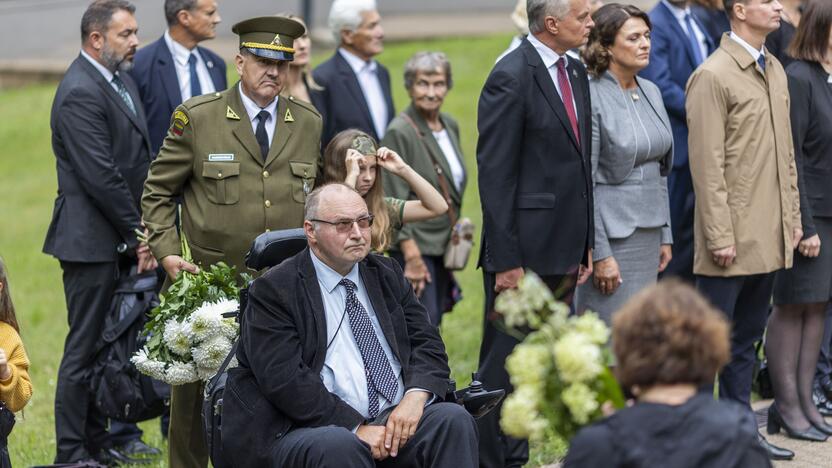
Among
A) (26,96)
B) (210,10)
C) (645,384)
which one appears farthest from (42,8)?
(645,384)

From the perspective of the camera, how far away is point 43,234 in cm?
1414

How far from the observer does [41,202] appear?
51.1 ft

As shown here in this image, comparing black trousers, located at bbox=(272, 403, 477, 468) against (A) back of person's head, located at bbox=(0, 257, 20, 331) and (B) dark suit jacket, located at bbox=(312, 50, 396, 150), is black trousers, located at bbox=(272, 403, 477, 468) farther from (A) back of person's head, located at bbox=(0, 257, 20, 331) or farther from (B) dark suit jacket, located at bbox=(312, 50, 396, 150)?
(B) dark suit jacket, located at bbox=(312, 50, 396, 150)

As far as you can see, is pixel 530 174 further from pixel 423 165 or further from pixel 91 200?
pixel 91 200

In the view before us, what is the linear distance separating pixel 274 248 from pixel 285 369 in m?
0.65

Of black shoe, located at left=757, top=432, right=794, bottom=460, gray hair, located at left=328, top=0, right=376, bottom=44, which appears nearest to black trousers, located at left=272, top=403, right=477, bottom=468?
black shoe, located at left=757, top=432, right=794, bottom=460

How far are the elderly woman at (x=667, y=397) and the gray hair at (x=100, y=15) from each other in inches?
164

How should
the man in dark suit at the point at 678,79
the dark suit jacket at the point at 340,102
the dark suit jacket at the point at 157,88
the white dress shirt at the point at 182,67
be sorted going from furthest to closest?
1. the dark suit jacket at the point at 340,102
2. the man in dark suit at the point at 678,79
3. the white dress shirt at the point at 182,67
4. the dark suit jacket at the point at 157,88

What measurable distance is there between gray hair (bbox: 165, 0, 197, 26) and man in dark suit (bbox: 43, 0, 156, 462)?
0.63m

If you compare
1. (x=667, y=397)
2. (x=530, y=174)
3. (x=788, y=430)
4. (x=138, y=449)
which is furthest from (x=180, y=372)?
(x=788, y=430)

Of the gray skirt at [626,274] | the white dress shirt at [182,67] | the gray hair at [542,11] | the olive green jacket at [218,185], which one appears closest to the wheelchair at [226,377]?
the olive green jacket at [218,185]

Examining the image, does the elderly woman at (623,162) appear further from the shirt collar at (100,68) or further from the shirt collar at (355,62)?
the shirt collar at (100,68)

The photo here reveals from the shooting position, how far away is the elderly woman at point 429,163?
7438 millimetres

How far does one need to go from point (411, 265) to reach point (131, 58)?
1.87 metres
